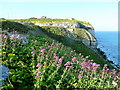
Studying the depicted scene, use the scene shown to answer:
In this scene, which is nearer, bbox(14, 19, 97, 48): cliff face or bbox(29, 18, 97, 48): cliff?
bbox(29, 18, 97, 48): cliff

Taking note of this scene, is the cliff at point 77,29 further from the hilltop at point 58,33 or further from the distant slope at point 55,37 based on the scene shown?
the distant slope at point 55,37

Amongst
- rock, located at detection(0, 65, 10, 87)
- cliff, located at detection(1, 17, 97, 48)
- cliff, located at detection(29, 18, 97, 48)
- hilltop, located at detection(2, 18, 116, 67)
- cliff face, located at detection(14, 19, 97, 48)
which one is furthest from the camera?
cliff face, located at detection(14, 19, 97, 48)

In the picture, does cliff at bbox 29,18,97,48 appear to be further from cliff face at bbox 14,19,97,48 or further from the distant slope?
the distant slope

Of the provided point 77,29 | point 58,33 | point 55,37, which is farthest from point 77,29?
point 55,37

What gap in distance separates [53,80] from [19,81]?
1.42 m

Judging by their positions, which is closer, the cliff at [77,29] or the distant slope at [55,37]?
the distant slope at [55,37]

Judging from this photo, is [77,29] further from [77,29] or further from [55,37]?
[55,37]

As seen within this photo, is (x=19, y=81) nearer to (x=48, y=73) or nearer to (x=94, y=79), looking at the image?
(x=48, y=73)


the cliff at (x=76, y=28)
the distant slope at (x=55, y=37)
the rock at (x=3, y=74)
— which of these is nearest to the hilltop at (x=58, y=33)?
the distant slope at (x=55, y=37)

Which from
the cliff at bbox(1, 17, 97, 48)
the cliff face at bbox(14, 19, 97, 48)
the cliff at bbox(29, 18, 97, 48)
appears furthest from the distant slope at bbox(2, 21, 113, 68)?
the cliff at bbox(29, 18, 97, 48)

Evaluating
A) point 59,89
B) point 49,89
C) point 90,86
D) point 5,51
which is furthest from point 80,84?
point 5,51

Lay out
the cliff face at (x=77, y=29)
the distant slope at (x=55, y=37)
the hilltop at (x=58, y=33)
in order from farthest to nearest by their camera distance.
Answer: the cliff face at (x=77, y=29)
the hilltop at (x=58, y=33)
the distant slope at (x=55, y=37)

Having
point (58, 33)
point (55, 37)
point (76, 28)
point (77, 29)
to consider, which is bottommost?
point (55, 37)

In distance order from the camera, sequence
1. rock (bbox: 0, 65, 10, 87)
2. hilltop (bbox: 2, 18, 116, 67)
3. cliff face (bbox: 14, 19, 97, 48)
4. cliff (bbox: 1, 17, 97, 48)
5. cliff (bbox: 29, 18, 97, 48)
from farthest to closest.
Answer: cliff face (bbox: 14, 19, 97, 48) → cliff (bbox: 29, 18, 97, 48) → cliff (bbox: 1, 17, 97, 48) → hilltop (bbox: 2, 18, 116, 67) → rock (bbox: 0, 65, 10, 87)
